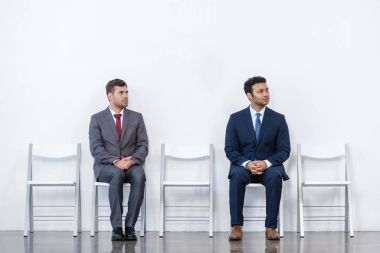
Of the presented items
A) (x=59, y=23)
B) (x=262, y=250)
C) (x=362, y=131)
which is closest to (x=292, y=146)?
(x=362, y=131)

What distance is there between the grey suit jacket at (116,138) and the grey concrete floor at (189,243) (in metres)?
0.67

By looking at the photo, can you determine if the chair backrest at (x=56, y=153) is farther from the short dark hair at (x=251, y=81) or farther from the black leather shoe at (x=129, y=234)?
the short dark hair at (x=251, y=81)

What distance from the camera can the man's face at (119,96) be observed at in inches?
246

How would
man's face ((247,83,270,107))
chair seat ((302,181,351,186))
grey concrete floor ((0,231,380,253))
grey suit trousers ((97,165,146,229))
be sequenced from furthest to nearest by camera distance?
man's face ((247,83,270,107)) < chair seat ((302,181,351,186)) < grey suit trousers ((97,165,146,229)) < grey concrete floor ((0,231,380,253))

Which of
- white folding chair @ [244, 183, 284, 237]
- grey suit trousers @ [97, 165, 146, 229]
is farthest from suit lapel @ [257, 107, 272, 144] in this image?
grey suit trousers @ [97, 165, 146, 229]

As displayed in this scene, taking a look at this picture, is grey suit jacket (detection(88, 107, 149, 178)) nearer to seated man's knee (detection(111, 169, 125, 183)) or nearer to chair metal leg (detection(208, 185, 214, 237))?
seated man's knee (detection(111, 169, 125, 183))

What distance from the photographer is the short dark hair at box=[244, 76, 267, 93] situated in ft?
20.2

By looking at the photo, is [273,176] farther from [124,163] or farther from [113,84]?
[113,84]

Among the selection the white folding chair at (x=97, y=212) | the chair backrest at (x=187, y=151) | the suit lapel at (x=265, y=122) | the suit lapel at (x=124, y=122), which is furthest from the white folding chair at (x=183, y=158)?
the suit lapel at (x=265, y=122)

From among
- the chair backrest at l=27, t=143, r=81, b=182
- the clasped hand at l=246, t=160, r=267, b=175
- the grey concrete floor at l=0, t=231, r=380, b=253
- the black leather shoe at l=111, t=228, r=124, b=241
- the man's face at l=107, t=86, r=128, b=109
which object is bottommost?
the grey concrete floor at l=0, t=231, r=380, b=253

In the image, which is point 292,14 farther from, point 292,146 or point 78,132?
point 78,132

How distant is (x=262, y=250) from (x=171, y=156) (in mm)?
1630

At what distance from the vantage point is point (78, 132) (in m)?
6.60

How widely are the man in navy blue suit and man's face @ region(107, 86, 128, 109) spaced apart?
90 centimetres
